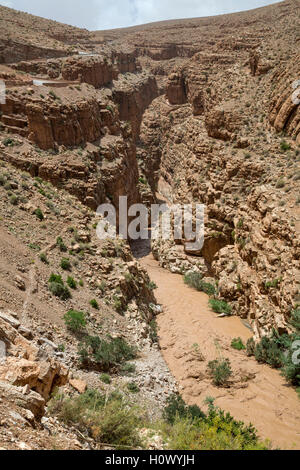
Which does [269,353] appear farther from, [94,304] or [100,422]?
[100,422]

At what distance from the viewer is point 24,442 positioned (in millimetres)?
5328

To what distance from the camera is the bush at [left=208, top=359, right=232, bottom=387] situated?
14.4 meters

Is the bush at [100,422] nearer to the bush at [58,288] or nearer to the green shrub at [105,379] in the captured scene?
the green shrub at [105,379]

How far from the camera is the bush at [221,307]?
21.6 metres

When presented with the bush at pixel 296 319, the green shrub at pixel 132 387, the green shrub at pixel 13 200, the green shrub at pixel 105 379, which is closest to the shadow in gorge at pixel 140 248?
the green shrub at pixel 13 200

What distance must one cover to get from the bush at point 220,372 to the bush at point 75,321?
19.2 ft

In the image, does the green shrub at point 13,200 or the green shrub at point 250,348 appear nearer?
the green shrub at point 250,348

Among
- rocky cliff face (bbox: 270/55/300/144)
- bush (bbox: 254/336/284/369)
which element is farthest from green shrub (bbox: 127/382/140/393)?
rocky cliff face (bbox: 270/55/300/144)

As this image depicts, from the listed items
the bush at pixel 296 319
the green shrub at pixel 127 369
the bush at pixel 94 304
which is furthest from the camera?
the bush at pixel 94 304

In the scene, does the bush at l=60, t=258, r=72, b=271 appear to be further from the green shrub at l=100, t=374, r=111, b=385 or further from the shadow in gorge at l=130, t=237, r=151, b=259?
the shadow in gorge at l=130, t=237, r=151, b=259

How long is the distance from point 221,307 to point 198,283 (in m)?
4.02

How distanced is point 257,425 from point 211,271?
604 inches
